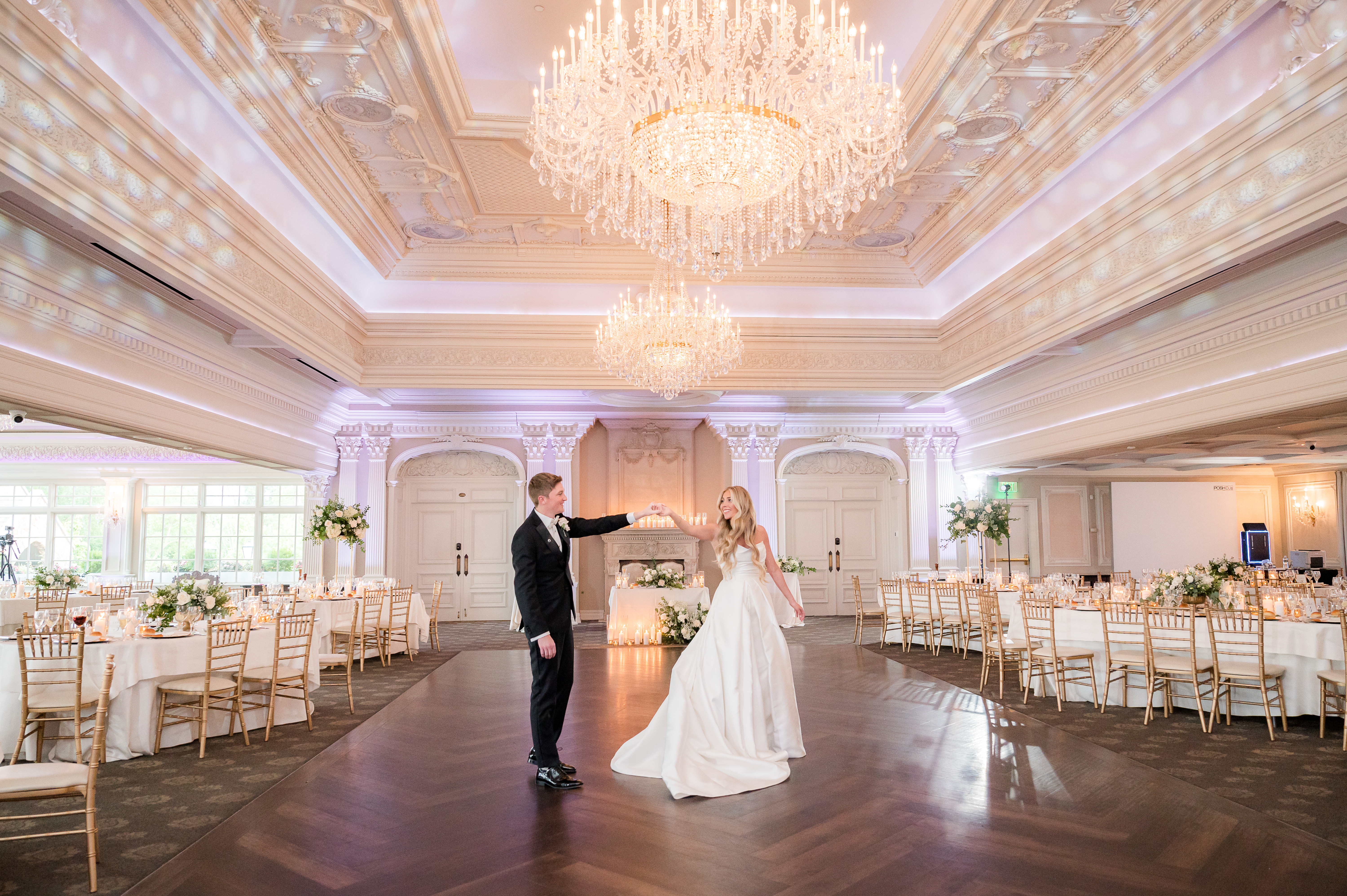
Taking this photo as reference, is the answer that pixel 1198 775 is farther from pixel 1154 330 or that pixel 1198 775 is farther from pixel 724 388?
pixel 724 388

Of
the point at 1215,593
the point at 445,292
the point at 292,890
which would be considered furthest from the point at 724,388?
the point at 292,890

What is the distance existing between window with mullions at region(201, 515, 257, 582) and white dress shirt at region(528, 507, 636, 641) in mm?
13492

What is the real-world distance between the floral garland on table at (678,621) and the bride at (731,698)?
18.2ft

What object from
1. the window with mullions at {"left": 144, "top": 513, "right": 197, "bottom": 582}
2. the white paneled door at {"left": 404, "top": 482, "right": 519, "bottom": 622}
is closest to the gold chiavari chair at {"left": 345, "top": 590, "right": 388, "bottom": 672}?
the white paneled door at {"left": 404, "top": 482, "right": 519, "bottom": 622}

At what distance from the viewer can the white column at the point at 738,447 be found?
14914 mm

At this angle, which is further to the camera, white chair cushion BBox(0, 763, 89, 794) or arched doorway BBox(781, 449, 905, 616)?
arched doorway BBox(781, 449, 905, 616)

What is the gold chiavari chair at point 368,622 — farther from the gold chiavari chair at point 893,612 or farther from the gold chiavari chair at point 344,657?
the gold chiavari chair at point 893,612

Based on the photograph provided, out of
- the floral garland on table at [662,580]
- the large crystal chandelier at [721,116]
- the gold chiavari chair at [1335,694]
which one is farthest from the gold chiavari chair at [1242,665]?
the floral garland on table at [662,580]

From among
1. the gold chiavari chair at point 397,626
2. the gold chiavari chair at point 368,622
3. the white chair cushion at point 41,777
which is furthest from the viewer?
the gold chiavari chair at point 397,626

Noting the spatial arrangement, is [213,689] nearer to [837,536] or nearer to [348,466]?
[348,466]

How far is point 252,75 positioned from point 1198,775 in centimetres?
823

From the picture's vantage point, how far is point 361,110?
733cm

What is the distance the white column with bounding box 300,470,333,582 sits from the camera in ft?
45.8

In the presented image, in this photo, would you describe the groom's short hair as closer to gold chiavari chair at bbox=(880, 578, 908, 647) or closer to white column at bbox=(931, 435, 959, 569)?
gold chiavari chair at bbox=(880, 578, 908, 647)
